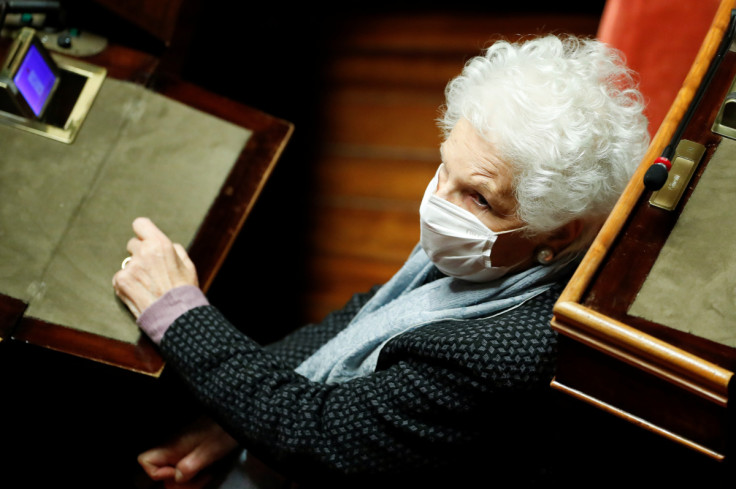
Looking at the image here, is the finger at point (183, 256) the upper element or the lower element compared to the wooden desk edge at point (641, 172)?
lower

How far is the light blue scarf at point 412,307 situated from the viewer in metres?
1.13

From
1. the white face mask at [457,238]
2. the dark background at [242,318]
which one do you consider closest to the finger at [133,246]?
the dark background at [242,318]

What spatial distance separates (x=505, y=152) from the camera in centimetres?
106

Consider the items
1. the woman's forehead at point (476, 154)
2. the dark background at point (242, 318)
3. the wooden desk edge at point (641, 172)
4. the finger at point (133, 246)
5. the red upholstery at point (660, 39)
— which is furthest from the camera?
the red upholstery at point (660, 39)

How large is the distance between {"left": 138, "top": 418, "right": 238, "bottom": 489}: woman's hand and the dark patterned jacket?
149 mm

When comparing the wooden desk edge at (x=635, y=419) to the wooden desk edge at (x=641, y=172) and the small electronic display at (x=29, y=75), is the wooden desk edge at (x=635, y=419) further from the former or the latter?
the small electronic display at (x=29, y=75)

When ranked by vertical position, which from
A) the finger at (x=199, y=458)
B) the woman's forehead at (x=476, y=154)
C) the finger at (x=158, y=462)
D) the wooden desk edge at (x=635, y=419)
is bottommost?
the finger at (x=158, y=462)

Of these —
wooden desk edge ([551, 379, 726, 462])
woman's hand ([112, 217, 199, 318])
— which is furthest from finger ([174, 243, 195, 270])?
wooden desk edge ([551, 379, 726, 462])

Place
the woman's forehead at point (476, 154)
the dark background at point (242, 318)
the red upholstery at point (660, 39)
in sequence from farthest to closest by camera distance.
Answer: the red upholstery at point (660, 39) < the woman's forehead at point (476, 154) < the dark background at point (242, 318)

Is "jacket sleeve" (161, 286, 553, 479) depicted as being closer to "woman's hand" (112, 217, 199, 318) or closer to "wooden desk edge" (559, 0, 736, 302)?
"woman's hand" (112, 217, 199, 318)

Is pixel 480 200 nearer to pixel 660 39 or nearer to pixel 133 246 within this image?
pixel 133 246

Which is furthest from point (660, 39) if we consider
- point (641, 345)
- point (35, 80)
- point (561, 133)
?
point (35, 80)

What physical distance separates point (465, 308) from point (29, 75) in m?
0.91

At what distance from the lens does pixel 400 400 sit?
3.43 feet
